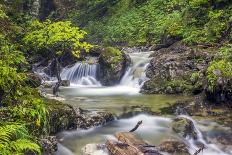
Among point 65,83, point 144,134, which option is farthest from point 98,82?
point 144,134

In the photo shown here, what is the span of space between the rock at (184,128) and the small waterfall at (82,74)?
9671 mm

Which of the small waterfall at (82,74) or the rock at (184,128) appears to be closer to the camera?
the rock at (184,128)

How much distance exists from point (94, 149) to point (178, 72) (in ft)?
29.0

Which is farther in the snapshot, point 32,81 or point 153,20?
point 153,20

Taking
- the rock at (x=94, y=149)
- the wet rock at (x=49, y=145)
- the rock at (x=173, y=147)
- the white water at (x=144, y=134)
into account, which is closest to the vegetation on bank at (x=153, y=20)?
the white water at (x=144, y=134)

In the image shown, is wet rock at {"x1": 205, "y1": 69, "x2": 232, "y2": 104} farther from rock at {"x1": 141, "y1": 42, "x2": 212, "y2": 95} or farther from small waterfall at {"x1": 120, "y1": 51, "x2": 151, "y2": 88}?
small waterfall at {"x1": 120, "y1": 51, "x2": 151, "y2": 88}

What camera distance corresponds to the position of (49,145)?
818cm

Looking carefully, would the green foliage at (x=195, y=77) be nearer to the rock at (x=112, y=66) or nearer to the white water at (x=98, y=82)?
the white water at (x=98, y=82)

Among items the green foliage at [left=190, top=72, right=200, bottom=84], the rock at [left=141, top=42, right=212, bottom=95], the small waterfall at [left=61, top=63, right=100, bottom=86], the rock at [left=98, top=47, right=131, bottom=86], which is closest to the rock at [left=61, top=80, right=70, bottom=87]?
the small waterfall at [left=61, top=63, right=100, bottom=86]

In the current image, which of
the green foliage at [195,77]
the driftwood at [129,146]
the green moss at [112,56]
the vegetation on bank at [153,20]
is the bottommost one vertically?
the driftwood at [129,146]

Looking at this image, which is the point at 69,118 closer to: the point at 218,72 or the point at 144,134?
the point at 144,134

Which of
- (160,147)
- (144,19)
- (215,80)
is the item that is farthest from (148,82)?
(144,19)

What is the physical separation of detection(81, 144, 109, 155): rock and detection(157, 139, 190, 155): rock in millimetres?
1347

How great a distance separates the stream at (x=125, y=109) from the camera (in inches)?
373
